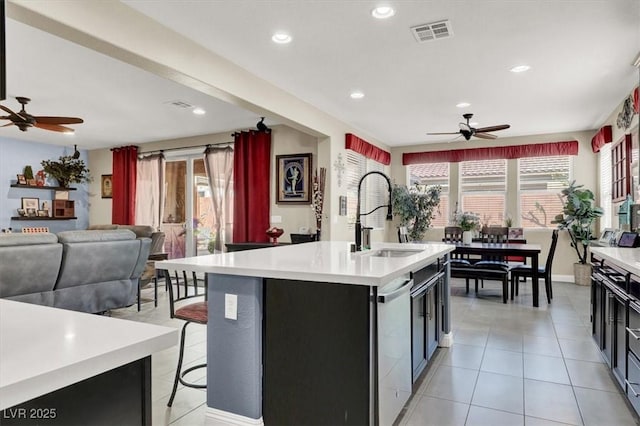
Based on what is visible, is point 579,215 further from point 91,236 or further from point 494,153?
point 91,236

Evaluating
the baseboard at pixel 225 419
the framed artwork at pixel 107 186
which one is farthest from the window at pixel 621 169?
the framed artwork at pixel 107 186

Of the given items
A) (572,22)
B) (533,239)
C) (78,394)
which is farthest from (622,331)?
(533,239)

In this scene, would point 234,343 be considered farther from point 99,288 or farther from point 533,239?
point 533,239

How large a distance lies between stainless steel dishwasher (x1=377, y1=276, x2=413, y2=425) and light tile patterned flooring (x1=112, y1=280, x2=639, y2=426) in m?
0.24

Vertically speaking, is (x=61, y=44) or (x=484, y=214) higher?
(x=61, y=44)

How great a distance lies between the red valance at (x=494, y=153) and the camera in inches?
269

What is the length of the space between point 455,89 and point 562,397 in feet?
10.8

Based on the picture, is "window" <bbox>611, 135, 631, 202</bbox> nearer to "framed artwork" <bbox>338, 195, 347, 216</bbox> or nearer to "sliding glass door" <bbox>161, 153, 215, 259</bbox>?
"framed artwork" <bbox>338, 195, 347, 216</bbox>

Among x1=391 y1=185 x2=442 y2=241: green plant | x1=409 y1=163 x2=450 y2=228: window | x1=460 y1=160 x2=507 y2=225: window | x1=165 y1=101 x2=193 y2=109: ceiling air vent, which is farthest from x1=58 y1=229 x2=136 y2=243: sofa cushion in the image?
x1=460 y1=160 x2=507 y2=225: window

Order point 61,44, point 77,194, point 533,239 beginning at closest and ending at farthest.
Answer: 1. point 61,44
2. point 533,239
3. point 77,194

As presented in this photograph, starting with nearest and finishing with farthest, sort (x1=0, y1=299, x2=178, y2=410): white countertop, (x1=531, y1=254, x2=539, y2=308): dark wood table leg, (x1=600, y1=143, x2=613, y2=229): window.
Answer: (x1=0, y1=299, x2=178, y2=410): white countertop < (x1=531, y1=254, x2=539, y2=308): dark wood table leg < (x1=600, y1=143, x2=613, y2=229): window

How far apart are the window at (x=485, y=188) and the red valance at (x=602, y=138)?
1.43 meters

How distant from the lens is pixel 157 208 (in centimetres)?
762

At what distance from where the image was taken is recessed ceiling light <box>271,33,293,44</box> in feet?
10.6
